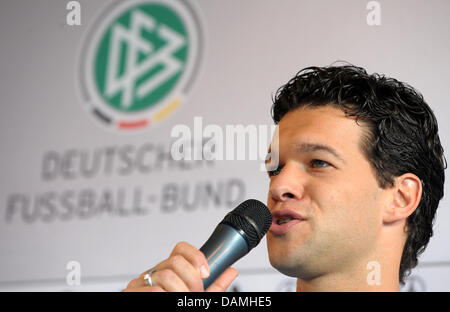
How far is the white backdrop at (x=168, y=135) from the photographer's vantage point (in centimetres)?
140

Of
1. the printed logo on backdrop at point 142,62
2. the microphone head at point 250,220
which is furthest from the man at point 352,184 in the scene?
the printed logo on backdrop at point 142,62

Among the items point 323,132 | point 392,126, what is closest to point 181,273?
point 323,132

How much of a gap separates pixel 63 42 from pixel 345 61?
0.93 meters

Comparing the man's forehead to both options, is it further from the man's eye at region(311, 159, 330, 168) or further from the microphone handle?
the microphone handle

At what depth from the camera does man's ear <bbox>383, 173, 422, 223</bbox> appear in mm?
922

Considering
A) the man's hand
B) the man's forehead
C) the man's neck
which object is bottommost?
the man's neck

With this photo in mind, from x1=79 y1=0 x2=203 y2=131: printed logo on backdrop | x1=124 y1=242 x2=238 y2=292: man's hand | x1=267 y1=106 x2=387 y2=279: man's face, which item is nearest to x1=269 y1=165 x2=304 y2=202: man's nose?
x1=267 y1=106 x2=387 y2=279: man's face

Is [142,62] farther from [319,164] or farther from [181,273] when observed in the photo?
[181,273]

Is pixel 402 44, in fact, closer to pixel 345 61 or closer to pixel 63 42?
pixel 345 61

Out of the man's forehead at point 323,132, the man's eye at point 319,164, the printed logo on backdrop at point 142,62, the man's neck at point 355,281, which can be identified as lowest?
the man's neck at point 355,281

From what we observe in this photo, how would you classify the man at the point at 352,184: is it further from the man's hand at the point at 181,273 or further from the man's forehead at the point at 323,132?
the man's hand at the point at 181,273

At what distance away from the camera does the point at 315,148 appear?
0.90 meters

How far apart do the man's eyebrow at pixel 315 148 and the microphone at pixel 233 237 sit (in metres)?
0.22

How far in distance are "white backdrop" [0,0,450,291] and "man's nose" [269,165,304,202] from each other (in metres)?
0.50
